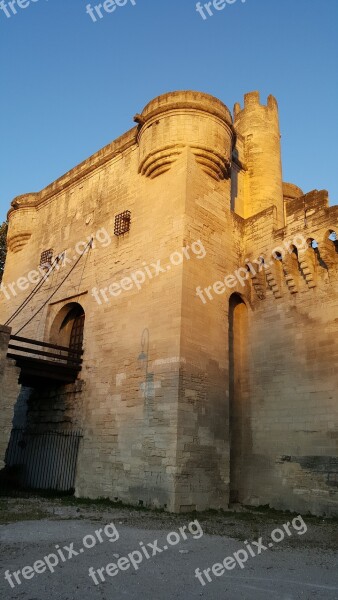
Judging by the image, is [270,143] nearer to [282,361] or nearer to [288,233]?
[288,233]

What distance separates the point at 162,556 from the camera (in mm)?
5098

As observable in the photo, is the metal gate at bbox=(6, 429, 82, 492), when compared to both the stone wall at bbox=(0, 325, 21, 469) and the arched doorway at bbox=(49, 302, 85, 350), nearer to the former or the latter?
the stone wall at bbox=(0, 325, 21, 469)

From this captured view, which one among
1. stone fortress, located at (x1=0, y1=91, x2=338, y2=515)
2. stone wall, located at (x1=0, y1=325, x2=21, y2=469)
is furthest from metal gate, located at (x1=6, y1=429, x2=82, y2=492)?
stone wall, located at (x1=0, y1=325, x2=21, y2=469)

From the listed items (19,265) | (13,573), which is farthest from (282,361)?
(19,265)

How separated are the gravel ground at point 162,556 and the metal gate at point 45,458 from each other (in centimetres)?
288

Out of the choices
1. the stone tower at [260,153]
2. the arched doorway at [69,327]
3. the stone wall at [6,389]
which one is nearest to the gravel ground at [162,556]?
the stone wall at [6,389]

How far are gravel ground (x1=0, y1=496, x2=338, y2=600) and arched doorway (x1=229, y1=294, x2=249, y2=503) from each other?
217 cm

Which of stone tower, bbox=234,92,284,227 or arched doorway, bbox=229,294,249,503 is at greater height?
stone tower, bbox=234,92,284,227

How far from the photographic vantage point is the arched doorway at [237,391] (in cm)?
1030

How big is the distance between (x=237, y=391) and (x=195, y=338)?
2326 millimetres

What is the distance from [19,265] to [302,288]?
10.8 m

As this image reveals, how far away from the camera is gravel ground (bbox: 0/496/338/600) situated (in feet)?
12.9

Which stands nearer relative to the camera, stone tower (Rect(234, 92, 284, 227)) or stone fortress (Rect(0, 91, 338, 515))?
stone fortress (Rect(0, 91, 338, 515))

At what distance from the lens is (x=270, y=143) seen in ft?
46.6
